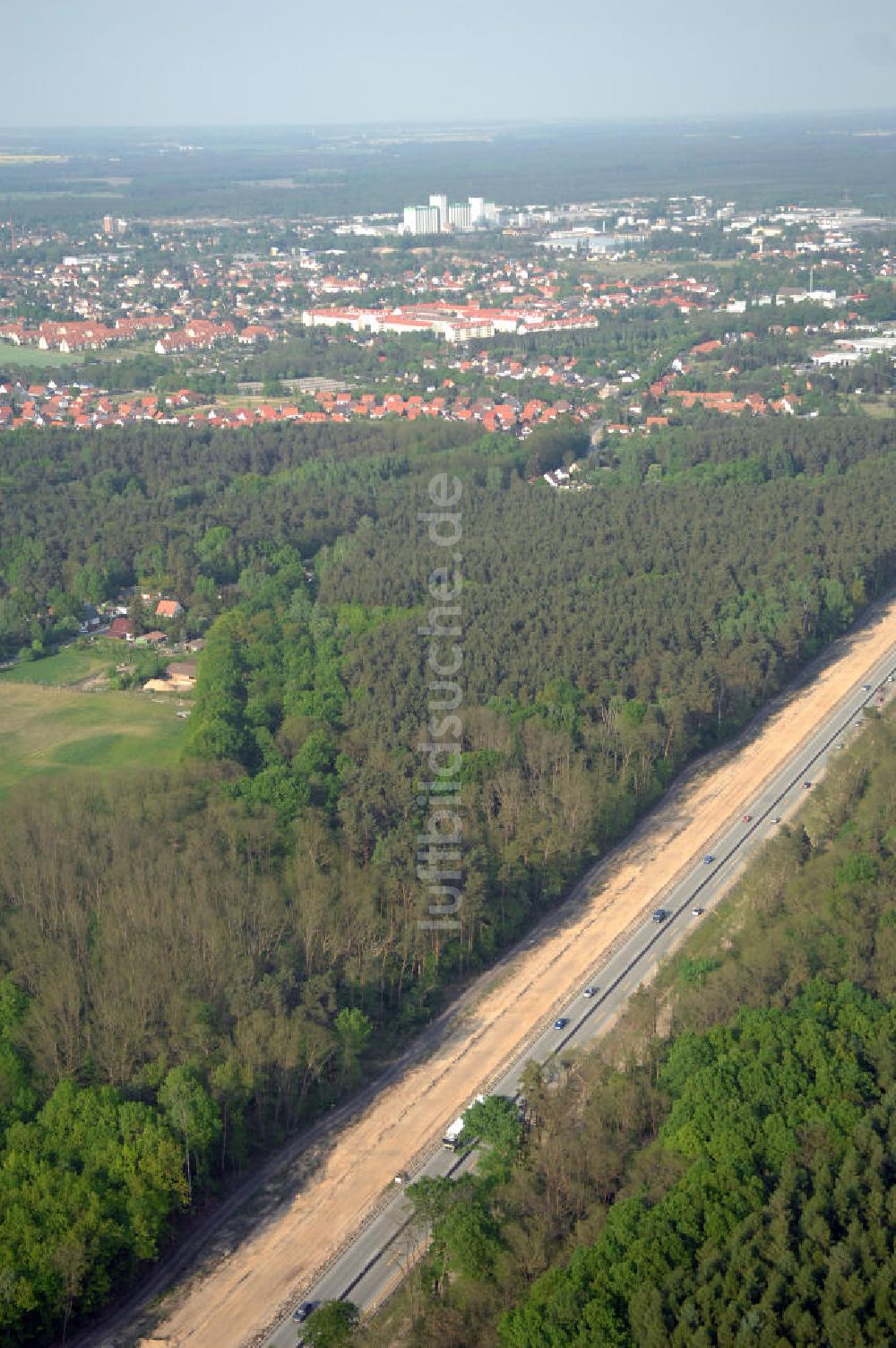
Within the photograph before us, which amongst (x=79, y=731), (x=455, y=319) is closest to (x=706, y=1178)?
(x=79, y=731)

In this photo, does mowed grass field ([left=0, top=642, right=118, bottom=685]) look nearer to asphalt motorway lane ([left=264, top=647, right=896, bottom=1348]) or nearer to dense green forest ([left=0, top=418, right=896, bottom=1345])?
dense green forest ([left=0, top=418, right=896, bottom=1345])

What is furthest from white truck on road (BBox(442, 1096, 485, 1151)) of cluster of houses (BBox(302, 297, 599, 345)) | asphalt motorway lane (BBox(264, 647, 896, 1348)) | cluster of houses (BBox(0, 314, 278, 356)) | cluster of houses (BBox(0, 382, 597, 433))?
cluster of houses (BBox(0, 314, 278, 356))

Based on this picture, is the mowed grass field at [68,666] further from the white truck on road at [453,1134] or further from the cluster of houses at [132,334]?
the cluster of houses at [132,334]

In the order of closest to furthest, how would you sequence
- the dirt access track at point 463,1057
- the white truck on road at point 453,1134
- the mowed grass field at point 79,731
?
the dirt access track at point 463,1057 < the white truck on road at point 453,1134 < the mowed grass field at point 79,731

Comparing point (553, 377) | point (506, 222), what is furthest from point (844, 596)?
point (506, 222)

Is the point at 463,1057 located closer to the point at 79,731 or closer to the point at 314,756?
the point at 314,756

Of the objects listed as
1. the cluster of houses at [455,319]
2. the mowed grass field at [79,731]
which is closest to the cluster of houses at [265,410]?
the cluster of houses at [455,319]
